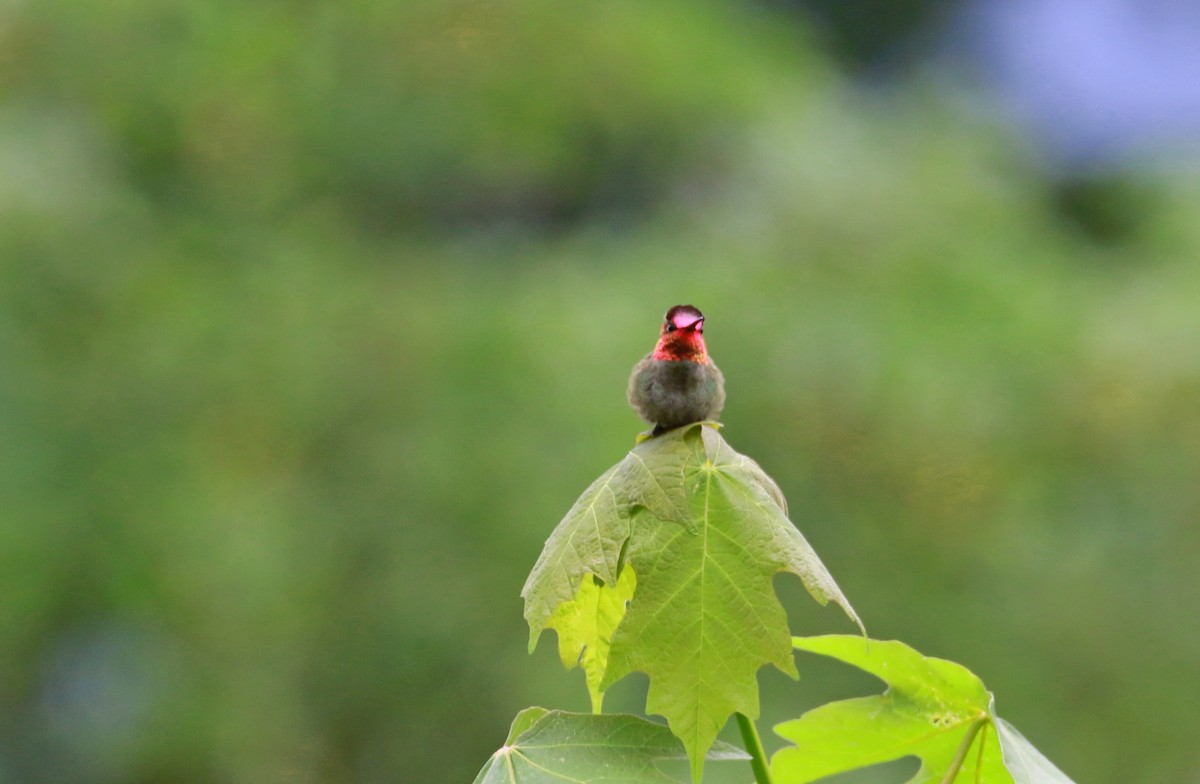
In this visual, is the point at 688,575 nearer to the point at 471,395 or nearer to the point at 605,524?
the point at 605,524

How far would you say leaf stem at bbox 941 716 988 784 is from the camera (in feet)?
2.89

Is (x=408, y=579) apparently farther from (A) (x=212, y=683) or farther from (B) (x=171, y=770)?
(B) (x=171, y=770)

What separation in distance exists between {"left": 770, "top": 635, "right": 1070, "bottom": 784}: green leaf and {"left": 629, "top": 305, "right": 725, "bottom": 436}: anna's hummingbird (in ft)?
0.70

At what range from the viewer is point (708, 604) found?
0.83 metres

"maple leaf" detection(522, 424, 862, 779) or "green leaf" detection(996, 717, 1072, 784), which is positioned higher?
"maple leaf" detection(522, 424, 862, 779)

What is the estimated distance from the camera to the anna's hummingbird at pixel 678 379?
35.2 inches

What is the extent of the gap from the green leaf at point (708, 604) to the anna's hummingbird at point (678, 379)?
0.05 metres

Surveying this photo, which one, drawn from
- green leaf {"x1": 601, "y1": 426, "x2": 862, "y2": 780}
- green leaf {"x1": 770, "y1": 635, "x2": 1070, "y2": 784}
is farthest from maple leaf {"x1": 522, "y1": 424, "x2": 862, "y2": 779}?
green leaf {"x1": 770, "y1": 635, "x2": 1070, "y2": 784}

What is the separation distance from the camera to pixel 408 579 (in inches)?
153

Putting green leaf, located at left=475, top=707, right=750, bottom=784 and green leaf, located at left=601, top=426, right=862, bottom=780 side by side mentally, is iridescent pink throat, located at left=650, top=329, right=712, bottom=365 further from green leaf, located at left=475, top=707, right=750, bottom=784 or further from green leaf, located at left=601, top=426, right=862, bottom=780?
green leaf, located at left=475, top=707, right=750, bottom=784

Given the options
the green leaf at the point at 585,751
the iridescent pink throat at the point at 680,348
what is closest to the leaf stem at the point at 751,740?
the green leaf at the point at 585,751

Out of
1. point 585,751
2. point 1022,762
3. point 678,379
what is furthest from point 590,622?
point 1022,762

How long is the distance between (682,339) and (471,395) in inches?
123

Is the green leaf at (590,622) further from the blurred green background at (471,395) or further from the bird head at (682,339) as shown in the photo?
the blurred green background at (471,395)
